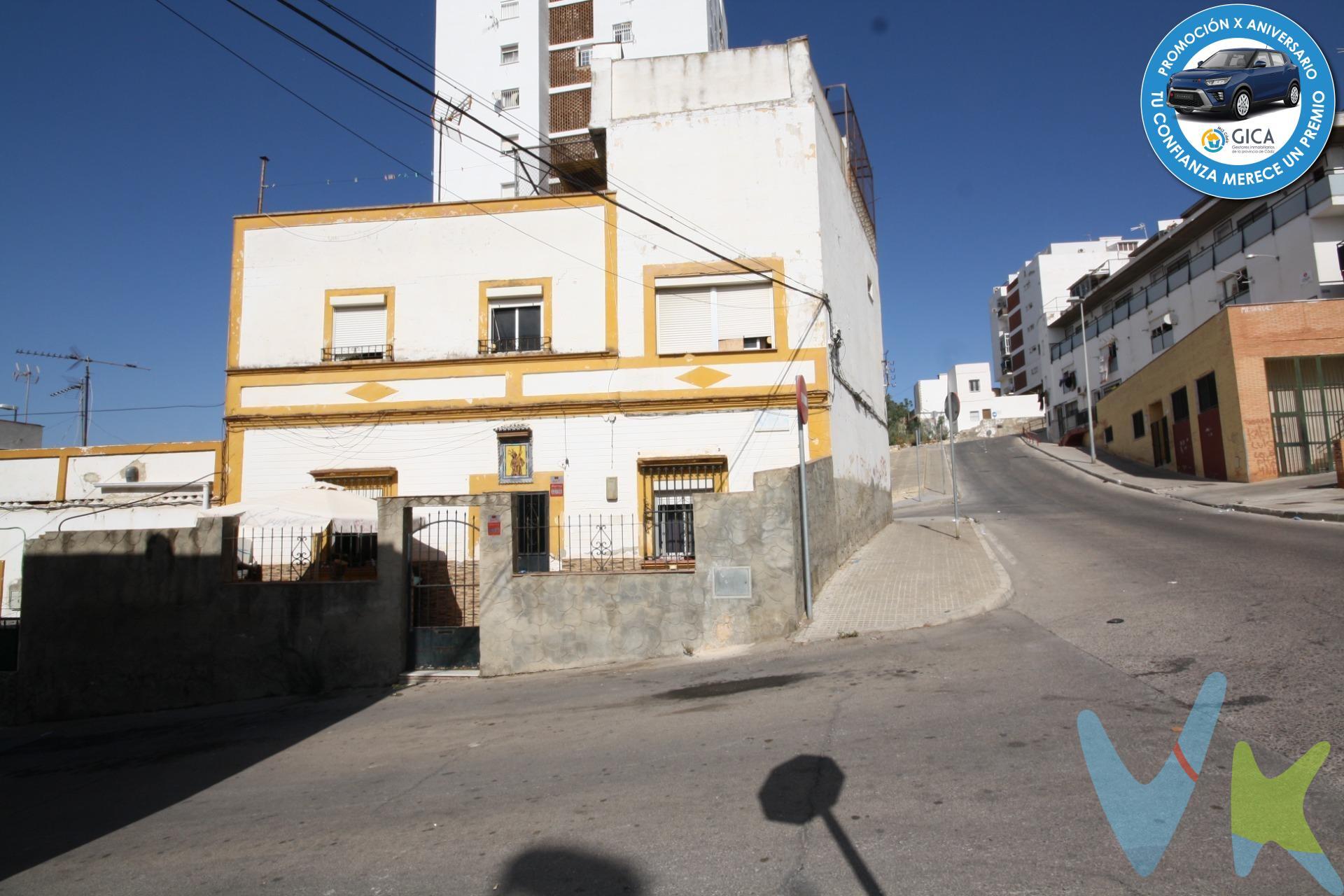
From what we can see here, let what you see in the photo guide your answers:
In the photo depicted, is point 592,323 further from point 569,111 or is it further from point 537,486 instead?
point 569,111

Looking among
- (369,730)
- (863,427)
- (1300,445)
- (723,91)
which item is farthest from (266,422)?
(1300,445)

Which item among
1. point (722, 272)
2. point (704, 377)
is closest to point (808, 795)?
point (704, 377)

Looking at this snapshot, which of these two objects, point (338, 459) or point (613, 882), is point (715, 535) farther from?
point (338, 459)

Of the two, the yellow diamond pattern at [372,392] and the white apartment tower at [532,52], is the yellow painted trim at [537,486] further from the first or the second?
the white apartment tower at [532,52]

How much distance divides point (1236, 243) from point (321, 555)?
3812 cm

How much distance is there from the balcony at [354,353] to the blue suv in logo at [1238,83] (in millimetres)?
13984

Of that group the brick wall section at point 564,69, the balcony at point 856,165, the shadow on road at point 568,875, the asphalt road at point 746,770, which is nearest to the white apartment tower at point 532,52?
the brick wall section at point 564,69

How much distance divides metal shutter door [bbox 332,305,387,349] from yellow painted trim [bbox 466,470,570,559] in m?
3.56

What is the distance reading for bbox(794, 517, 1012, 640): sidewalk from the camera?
10.2 metres

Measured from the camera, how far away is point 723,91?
16.0 metres

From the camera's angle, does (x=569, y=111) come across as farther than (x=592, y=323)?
Yes

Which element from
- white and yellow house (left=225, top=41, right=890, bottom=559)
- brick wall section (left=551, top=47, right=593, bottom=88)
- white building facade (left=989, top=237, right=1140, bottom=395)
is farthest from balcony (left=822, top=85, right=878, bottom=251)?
white building facade (left=989, top=237, right=1140, bottom=395)

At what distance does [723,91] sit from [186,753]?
13935 mm

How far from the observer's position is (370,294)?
16.1 m
